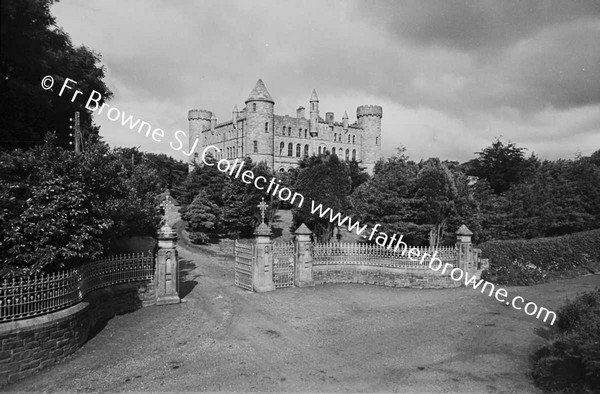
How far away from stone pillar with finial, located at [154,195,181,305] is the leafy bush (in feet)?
34.9

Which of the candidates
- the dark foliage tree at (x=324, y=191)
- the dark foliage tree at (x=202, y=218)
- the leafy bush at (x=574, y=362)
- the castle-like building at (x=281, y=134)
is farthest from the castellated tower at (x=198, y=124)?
the leafy bush at (x=574, y=362)

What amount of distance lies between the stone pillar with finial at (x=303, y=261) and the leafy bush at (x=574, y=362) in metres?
9.20

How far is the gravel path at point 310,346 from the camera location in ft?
25.9

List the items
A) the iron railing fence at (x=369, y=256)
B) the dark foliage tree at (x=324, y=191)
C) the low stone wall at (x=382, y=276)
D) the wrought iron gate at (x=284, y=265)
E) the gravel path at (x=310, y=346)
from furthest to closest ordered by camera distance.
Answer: the dark foliage tree at (x=324, y=191) < the iron railing fence at (x=369, y=256) < the low stone wall at (x=382, y=276) < the wrought iron gate at (x=284, y=265) < the gravel path at (x=310, y=346)

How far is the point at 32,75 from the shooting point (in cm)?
1528

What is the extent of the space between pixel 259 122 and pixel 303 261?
47350 millimetres

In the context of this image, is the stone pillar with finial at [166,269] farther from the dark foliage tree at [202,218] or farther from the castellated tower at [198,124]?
the castellated tower at [198,124]

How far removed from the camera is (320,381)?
7.98 metres

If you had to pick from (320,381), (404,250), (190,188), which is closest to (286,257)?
(404,250)

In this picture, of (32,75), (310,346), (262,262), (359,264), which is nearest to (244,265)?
(262,262)

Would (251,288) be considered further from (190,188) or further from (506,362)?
(190,188)

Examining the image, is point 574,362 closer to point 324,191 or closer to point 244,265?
point 244,265

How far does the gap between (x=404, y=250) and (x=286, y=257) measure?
504 cm

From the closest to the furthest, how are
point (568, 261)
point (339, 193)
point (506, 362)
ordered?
1. point (506, 362)
2. point (568, 261)
3. point (339, 193)
